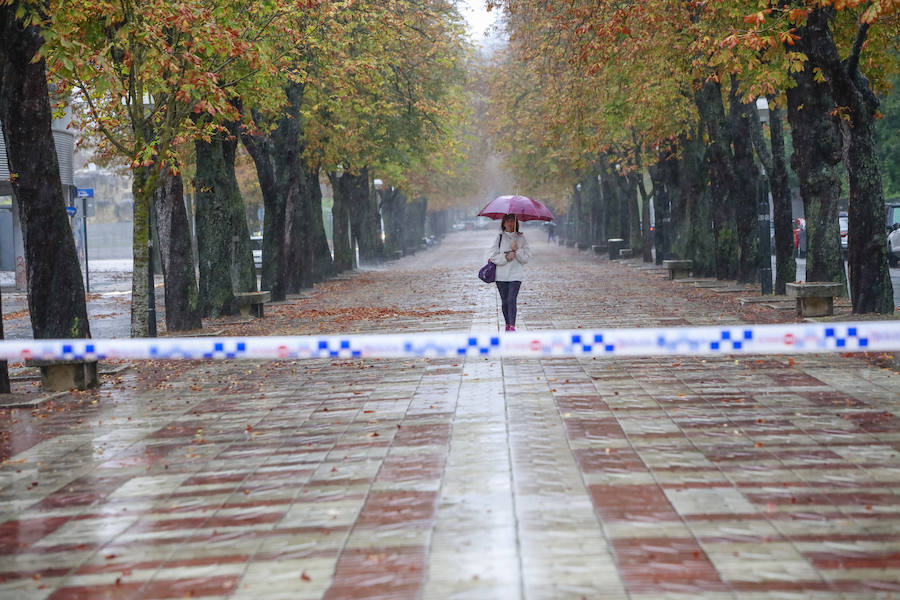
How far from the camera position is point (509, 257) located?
15.4 meters

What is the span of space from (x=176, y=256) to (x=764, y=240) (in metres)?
10.8

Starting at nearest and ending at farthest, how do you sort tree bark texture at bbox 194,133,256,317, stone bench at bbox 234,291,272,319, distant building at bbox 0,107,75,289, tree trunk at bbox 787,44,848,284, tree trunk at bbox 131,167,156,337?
tree trunk at bbox 131,167,156,337, tree trunk at bbox 787,44,848,284, tree bark texture at bbox 194,133,256,317, stone bench at bbox 234,291,272,319, distant building at bbox 0,107,75,289

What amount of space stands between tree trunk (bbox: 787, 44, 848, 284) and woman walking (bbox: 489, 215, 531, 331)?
543 centimetres

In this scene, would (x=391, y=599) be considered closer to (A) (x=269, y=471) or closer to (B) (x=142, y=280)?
(A) (x=269, y=471)

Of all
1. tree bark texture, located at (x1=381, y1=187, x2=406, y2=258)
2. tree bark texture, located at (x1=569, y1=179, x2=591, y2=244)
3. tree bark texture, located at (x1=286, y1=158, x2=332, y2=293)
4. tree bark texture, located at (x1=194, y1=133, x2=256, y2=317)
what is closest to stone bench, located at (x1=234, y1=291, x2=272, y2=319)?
tree bark texture, located at (x1=194, y1=133, x2=256, y2=317)

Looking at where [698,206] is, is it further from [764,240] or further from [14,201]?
[14,201]

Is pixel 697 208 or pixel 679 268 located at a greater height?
pixel 697 208

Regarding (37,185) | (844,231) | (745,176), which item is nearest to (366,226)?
(844,231)

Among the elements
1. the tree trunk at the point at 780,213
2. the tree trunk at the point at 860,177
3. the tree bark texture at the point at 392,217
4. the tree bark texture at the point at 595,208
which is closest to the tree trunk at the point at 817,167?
the tree trunk at the point at 860,177

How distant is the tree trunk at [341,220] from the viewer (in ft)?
135

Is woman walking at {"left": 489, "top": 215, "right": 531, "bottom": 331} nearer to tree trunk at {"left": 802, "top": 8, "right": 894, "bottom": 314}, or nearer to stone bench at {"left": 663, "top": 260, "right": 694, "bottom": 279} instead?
tree trunk at {"left": 802, "top": 8, "right": 894, "bottom": 314}

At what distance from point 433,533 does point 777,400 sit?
495 cm

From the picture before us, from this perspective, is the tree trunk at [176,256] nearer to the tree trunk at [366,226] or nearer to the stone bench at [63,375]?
the stone bench at [63,375]

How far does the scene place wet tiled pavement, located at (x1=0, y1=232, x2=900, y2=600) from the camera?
5.30m
